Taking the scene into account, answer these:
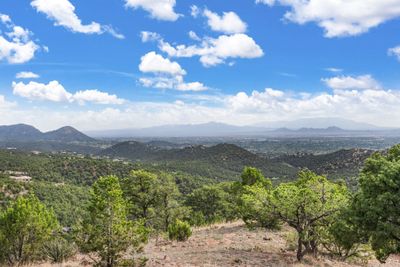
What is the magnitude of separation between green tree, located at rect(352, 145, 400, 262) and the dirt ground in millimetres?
4492

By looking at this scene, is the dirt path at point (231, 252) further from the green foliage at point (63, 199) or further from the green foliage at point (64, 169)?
the green foliage at point (64, 169)

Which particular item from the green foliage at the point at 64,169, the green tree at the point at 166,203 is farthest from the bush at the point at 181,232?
the green foliage at the point at 64,169

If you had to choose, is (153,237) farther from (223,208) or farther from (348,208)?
(223,208)

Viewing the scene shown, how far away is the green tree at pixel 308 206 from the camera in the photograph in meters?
16.5

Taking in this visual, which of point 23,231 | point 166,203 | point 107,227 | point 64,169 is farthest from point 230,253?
point 64,169

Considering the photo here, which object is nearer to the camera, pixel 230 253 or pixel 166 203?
pixel 230 253

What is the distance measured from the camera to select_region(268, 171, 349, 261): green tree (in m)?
16.5

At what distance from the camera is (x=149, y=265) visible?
15.6m

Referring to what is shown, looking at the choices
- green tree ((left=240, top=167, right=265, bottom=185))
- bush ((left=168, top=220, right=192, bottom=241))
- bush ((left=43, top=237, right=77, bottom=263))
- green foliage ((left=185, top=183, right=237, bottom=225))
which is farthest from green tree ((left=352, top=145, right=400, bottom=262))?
green foliage ((left=185, top=183, right=237, bottom=225))

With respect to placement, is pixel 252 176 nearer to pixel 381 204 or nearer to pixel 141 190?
pixel 141 190

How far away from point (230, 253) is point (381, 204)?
28.9ft

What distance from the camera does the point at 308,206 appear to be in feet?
54.5

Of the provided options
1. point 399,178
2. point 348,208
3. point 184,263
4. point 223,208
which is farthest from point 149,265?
point 223,208

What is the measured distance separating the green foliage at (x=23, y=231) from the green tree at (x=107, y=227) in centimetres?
337
